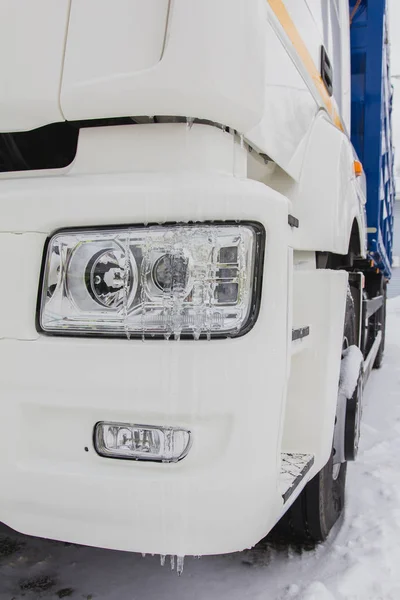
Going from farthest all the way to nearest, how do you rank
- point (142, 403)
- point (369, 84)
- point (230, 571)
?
point (369, 84)
point (230, 571)
point (142, 403)

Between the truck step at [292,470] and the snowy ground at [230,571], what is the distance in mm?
557

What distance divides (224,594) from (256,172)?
1.35 m

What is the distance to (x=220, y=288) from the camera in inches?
44.1

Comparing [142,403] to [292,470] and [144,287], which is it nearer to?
[144,287]

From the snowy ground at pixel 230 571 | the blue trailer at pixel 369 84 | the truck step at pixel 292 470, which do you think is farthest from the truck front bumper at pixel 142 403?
the blue trailer at pixel 369 84

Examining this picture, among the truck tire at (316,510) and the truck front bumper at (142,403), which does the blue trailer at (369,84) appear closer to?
the truck tire at (316,510)

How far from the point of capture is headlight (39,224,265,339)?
43.6 inches

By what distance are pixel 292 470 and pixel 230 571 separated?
0.79 metres

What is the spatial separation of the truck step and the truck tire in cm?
48

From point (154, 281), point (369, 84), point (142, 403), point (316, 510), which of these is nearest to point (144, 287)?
point (154, 281)

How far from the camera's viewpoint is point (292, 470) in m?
1.38

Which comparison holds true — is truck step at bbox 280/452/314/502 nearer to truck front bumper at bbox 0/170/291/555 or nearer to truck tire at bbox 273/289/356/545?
truck front bumper at bbox 0/170/291/555

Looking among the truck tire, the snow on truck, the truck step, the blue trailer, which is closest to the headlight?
the snow on truck

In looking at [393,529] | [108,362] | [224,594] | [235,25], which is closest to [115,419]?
[108,362]
